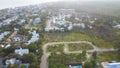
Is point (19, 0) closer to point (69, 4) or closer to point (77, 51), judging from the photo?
point (69, 4)

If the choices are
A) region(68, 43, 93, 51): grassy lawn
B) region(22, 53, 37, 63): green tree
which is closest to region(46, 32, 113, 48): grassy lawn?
region(68, 43, 93, 51): grassy lawn

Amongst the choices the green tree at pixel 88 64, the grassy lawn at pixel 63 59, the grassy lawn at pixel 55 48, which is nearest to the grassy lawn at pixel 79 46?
the grassy lawn at pixel 55 48

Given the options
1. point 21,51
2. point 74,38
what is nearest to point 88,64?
point 21,51

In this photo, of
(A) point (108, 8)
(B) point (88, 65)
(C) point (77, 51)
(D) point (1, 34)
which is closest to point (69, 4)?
(A) point (108, 8)

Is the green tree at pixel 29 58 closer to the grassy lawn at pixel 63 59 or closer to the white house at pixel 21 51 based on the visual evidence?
the white house at pixel 21 51

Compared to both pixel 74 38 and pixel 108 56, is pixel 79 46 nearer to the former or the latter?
pixel 74 38

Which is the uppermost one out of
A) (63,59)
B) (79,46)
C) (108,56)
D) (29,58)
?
→ (29,58)

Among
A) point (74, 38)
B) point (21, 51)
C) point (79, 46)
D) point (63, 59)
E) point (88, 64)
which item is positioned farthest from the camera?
point (74, 38)
